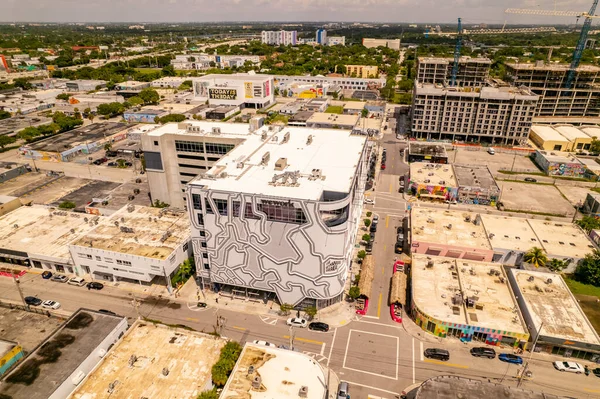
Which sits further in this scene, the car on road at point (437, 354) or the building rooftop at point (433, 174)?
the building rooftop at point (433, 174)

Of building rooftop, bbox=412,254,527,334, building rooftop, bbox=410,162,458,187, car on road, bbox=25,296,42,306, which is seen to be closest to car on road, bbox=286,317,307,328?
building rooftop, bbox=412,254,527,334

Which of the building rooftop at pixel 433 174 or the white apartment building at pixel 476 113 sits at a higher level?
the white apartment building at pixel 476 113

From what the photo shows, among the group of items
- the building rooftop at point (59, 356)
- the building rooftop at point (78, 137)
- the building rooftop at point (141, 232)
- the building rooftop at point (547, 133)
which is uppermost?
the building rooftop at point (141, 232)

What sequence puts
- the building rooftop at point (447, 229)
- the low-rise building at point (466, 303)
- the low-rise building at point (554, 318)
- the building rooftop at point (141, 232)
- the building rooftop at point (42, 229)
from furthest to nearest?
the building rooftop at point (447, 229)
the building rooftop at point (42, 229)
the building rooftop at point (141, 232)
the low-rise building at point (466, 303)
the low-rise building at point (554, 318)

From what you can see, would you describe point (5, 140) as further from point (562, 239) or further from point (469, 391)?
point (562, 239)

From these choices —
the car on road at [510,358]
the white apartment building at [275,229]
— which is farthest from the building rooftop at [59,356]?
the car on road at [510,358]

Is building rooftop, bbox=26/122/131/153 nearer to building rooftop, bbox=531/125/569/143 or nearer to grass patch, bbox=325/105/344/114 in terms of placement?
grass patch, bbox=325/105/344/114

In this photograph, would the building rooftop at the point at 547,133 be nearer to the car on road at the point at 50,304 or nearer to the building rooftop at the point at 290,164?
the building rooftop at the point at 290,164

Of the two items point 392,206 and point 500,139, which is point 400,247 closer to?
point 392,206
